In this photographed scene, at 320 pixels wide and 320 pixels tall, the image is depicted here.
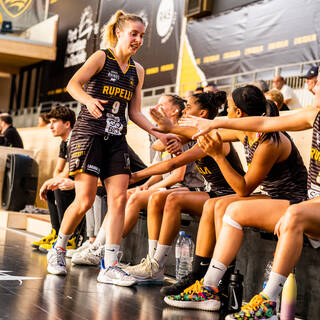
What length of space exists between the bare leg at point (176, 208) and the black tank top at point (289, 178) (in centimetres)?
67

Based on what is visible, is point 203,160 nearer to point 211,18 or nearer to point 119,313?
point 119,313

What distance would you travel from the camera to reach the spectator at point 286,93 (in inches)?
290

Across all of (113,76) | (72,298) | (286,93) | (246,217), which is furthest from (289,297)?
(286,93)

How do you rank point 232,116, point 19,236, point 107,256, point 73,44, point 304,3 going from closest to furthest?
point 232,116, point 107,256, point 19,236, point 304,3, point 73,44

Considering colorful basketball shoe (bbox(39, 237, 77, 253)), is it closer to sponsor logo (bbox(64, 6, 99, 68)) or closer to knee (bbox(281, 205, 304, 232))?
knee (bbox(281, 205, 304, 232))

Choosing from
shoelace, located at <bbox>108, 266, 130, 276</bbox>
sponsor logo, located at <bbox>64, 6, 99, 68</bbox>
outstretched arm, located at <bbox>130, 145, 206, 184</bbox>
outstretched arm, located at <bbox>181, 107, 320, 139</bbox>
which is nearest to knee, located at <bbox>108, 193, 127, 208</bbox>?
outstretched arm, located at <bbox>130, 145, 206, 184</bbox>

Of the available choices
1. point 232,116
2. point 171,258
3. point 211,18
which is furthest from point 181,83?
point 232,116

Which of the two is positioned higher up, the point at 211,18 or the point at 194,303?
the point at 211,18

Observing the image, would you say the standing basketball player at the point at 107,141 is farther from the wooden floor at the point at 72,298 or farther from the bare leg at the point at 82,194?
the wooden floor at the point at 72,298

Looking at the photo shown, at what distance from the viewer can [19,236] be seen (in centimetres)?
603

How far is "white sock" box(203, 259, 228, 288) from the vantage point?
9.36ft

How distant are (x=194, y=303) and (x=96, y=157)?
1149mm

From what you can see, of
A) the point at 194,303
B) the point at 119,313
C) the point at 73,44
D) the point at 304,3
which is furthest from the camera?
the point at 73,44

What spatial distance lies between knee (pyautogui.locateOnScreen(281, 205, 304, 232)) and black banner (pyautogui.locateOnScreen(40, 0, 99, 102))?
45.5 feet
